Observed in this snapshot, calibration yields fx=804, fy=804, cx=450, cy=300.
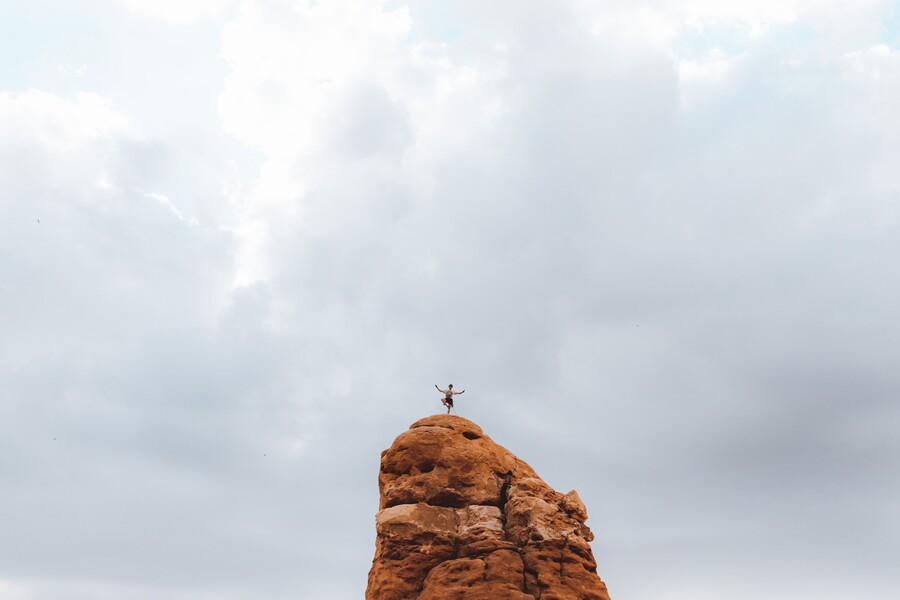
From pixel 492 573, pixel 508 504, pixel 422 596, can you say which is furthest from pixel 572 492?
pixel 422 596

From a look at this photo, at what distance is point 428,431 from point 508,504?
507 cm

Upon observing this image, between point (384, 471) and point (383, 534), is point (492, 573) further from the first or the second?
point (384, 471)

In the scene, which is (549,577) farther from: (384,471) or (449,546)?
(384,471)

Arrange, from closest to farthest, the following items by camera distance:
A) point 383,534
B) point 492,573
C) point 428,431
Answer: point 492,573
point 383,534
point 428,431

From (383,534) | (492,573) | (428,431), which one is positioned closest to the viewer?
(492,573)

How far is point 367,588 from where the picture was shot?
35.1m

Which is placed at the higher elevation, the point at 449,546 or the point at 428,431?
the point at 428,431

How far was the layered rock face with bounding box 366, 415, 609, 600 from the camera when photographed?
106ft

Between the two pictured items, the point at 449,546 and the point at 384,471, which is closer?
the point at 449,546

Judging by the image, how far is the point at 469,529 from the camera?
34000 millimetres

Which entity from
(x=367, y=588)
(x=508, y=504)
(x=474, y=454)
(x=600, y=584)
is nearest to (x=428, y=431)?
(x=474, y=454)

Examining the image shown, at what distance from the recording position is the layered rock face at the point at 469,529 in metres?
32.3

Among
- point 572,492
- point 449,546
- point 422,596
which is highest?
point 572,492

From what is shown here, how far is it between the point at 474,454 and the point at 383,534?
5380 millimetres
